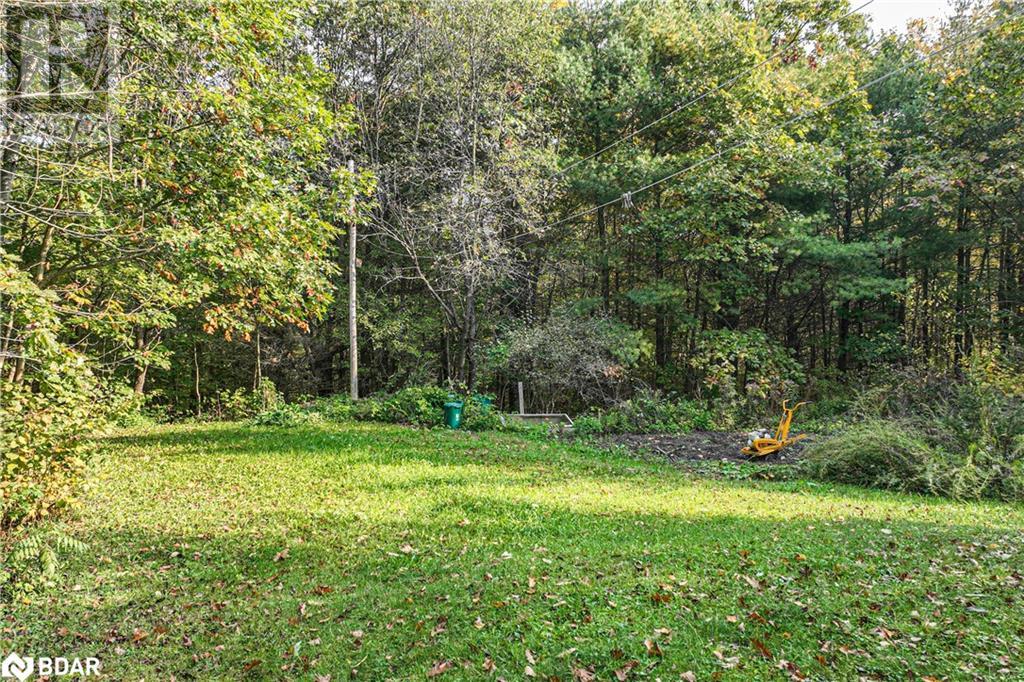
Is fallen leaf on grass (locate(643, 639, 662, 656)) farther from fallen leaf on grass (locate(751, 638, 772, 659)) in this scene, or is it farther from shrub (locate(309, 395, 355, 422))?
shrub (locate(309, 395, 355, 422))

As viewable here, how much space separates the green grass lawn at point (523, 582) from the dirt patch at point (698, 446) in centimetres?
182

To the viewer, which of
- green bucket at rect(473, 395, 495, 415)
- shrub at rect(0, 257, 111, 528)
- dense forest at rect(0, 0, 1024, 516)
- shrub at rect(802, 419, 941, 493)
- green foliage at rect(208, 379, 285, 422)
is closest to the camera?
shrub at rect(0, 257, 111, 528)

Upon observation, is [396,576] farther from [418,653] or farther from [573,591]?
[573,591]

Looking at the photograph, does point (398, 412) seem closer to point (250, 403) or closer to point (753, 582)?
point (250, 403)

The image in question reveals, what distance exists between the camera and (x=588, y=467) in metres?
8.49

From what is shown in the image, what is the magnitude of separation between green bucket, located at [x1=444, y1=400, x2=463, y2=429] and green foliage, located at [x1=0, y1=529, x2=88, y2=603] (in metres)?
7.22

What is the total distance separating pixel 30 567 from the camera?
4.36 m

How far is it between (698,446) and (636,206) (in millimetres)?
8371

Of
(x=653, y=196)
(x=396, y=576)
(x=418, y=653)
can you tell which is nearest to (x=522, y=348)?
(x=653, y=196)

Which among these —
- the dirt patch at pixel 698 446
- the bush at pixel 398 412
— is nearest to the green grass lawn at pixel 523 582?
the dirt patch at pixel 698 446

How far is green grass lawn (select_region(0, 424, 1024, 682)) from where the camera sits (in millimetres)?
3324

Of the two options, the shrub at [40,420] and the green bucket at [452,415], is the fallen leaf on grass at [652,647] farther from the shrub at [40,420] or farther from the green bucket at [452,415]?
the green bucket at [452,415]

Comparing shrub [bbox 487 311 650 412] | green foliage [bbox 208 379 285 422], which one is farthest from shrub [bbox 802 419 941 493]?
green foliage [bbox 208 379 285 422]

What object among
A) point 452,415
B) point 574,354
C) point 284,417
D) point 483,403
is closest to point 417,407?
point 452,415
